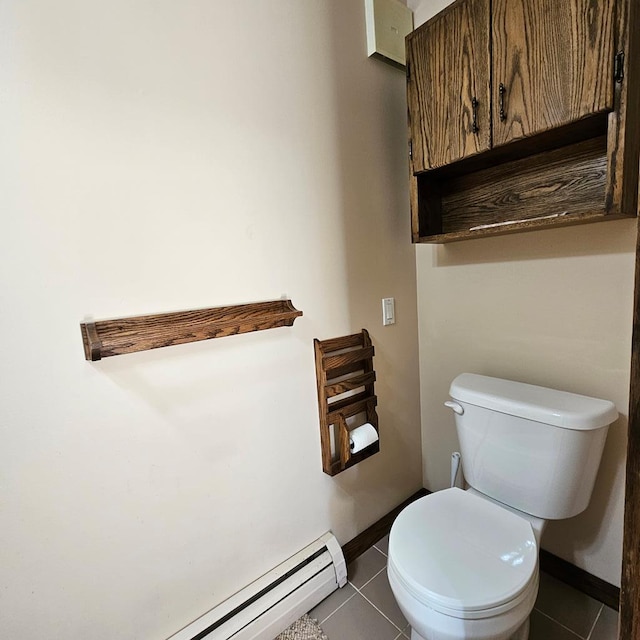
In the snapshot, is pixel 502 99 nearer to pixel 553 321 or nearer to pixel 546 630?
pixel 553 321

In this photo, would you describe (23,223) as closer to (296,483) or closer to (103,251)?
(103,251)

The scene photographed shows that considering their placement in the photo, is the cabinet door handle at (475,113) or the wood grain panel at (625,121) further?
the cabinet door handle at (475,113)

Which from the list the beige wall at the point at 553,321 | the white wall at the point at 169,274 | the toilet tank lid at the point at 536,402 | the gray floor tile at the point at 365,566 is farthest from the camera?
the gray floor tile at the point at 365,566


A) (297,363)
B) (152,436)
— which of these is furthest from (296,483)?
(152,436)

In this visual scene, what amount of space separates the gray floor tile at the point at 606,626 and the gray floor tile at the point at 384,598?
61 centimetres

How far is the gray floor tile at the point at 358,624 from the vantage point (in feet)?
3.93

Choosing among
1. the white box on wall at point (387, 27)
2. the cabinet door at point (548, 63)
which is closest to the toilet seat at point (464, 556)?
the cabinet door at point (548, 63)

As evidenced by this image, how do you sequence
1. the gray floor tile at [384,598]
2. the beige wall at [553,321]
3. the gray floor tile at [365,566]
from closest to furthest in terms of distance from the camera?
the beige wall at [553,321] < the gray floor tile at [384,598] < the gray floor tile at [365,566]

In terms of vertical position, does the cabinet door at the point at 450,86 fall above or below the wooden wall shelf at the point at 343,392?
above

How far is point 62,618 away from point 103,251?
0.92 metres

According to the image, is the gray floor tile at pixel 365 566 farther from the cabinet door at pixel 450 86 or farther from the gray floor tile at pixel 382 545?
the cabinet door at pixel 450 86

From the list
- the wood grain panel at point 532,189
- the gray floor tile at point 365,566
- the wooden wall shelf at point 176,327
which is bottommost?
the gray floor tile at point 365,566

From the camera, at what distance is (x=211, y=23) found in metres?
0.99

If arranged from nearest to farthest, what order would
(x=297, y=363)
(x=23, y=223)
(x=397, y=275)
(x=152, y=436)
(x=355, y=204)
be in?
(x=23, y=223), (x=152, y=436), (x=297, y=363), (x=355, y=204), (x=397, y=275)
